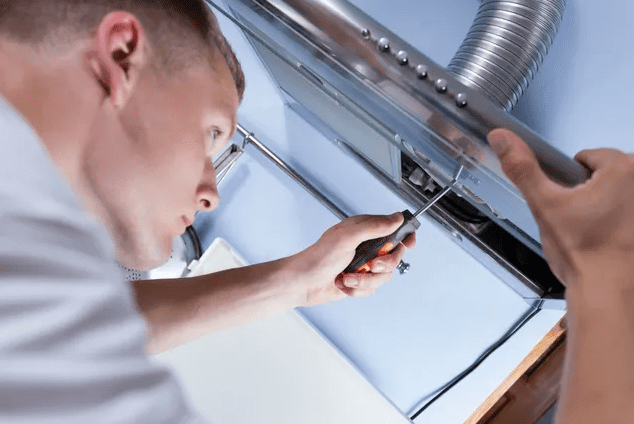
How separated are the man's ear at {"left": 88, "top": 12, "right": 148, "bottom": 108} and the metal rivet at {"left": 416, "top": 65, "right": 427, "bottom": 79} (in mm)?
281

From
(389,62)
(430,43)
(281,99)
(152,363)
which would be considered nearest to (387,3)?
(430,43)

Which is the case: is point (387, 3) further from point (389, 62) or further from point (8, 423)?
point (8, 423)

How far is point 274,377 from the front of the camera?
1.15 meters

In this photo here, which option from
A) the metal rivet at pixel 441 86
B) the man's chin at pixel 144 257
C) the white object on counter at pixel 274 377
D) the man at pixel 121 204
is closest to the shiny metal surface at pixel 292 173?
the white object on counter at pixel 274 377

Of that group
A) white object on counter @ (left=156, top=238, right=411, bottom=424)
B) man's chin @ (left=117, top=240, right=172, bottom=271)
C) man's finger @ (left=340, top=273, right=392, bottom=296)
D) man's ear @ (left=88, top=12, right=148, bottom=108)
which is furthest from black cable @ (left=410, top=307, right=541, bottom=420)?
man's ear @ (left=88, top=12, right=148, bottom=108)

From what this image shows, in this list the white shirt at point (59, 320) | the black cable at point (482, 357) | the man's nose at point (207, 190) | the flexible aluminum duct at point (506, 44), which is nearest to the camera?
the white shirt at point (59, 320)

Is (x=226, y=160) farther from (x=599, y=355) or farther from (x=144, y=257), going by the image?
(x=599, y=355)

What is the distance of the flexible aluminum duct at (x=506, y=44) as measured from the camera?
756 mm

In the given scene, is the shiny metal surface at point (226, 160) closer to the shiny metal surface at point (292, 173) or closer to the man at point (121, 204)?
the shiny metal surface at point (292, 173)

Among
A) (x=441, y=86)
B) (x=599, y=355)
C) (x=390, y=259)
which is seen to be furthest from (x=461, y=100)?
(x=390, y=259)

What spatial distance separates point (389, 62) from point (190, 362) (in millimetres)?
915

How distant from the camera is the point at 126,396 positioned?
307mm

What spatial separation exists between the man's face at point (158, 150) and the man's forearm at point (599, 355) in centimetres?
41

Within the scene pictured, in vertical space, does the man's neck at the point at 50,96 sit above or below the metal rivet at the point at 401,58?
above
